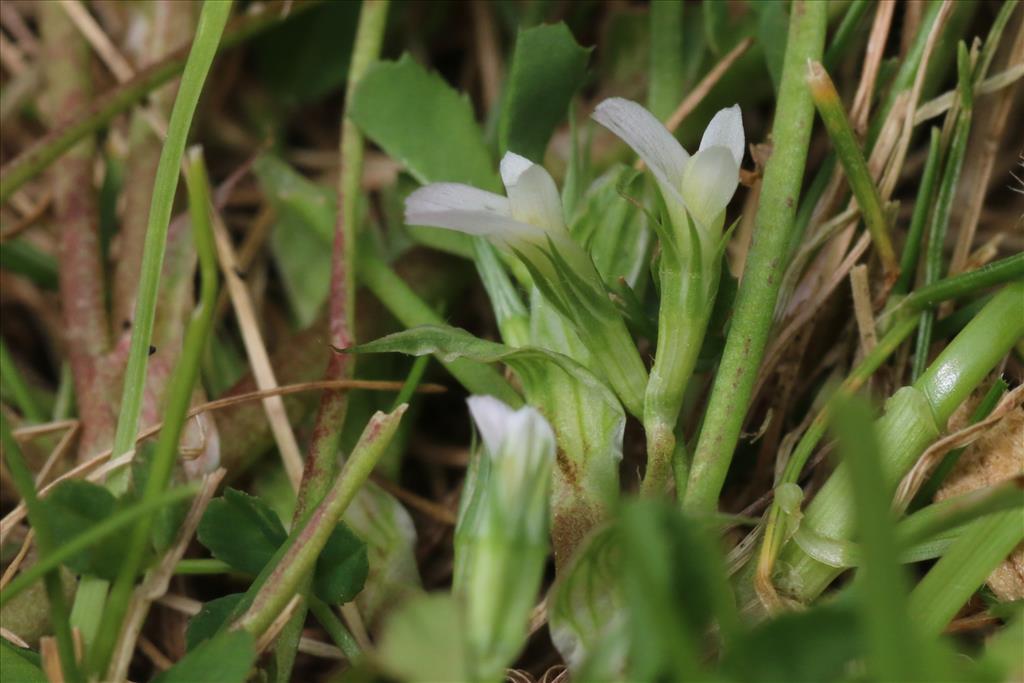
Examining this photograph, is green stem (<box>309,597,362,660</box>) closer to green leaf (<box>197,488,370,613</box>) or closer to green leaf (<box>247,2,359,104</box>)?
green leaf (<box>197,488,370,613</box>)

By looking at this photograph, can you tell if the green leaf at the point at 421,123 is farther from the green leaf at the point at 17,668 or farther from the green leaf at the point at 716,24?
the green leaf at the point at 17,668

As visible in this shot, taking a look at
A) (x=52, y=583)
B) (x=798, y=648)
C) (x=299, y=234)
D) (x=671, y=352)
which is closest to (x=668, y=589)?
(x=798, y=648)

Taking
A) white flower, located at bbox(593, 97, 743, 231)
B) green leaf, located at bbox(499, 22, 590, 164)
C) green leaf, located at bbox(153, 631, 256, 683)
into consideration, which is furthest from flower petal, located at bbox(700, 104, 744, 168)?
green leaf, located at bbox(153, 631, 256, 683)

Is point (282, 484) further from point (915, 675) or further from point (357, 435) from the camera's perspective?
point (915, 675)

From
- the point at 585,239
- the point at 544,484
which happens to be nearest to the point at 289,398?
Answer: the point at 585,239

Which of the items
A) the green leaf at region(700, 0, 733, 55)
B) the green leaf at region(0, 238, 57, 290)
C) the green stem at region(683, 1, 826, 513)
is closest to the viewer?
the green stem at region(683, 1, 826, 513)

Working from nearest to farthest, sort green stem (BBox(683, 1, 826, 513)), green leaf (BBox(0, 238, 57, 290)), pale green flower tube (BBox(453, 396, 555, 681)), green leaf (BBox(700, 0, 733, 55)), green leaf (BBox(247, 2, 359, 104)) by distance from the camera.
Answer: pale green flower tube (BBox(453, 396, 555, 681)) → green stem (BBox(683, 1, 826, 513)) → green leaf (BBox(700, 0, 733, 55)) → green leaf (BBox(0, 238, 57, 290)) → green leaf (BBox(247, 2, 359, 104))
